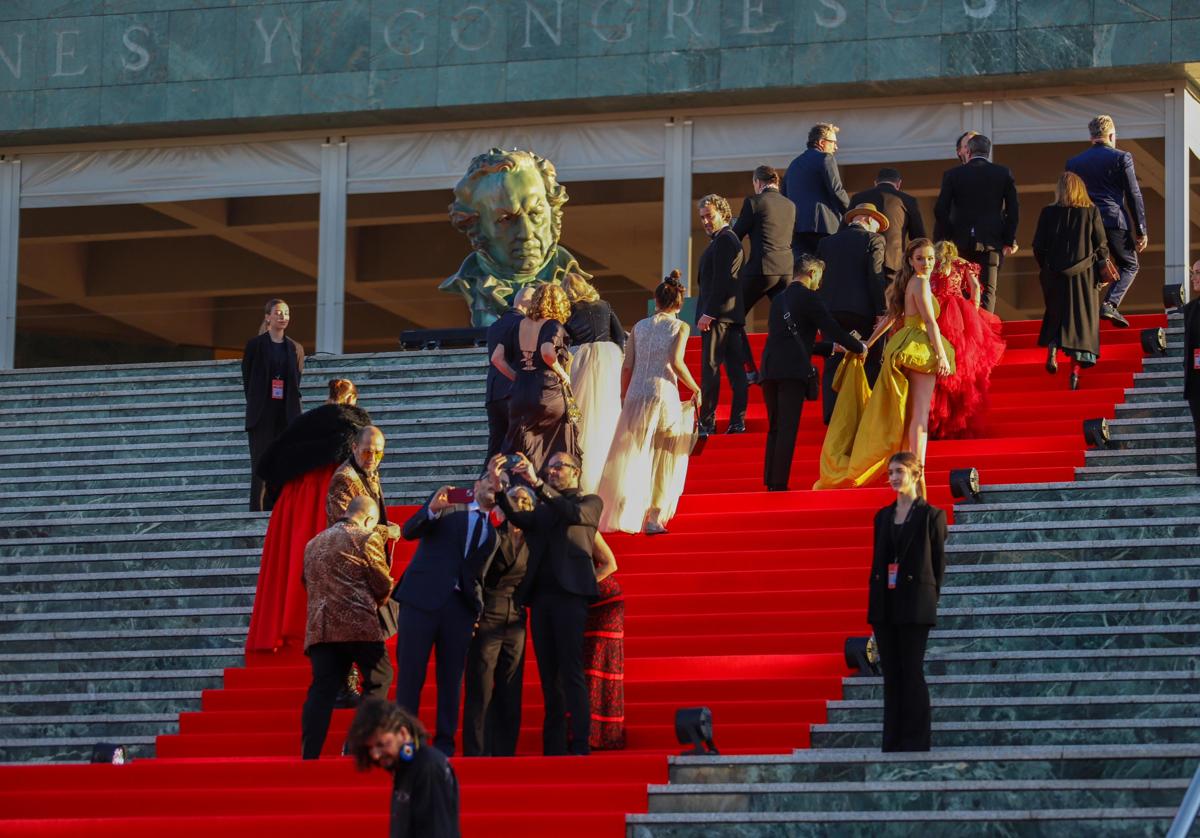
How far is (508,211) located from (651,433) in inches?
230

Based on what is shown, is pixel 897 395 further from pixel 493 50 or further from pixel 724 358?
pixel 493 50

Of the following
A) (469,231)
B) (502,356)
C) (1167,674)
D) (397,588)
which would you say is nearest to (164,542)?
(502,356)

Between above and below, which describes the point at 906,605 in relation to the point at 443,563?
below

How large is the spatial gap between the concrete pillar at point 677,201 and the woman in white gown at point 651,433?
7759 millimetres

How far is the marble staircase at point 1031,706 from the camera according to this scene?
11.2m

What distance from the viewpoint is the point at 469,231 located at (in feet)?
68.9

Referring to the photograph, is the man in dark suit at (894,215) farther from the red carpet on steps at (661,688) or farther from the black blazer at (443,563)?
the black blazer at (443,563)

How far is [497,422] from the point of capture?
15.7m

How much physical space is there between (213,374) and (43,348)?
4.92 metres

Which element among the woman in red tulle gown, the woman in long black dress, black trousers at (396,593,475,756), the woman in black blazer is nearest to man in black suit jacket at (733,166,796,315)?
the woman in long black dress

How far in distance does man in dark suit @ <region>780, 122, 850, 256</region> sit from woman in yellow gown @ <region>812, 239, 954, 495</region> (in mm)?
3049

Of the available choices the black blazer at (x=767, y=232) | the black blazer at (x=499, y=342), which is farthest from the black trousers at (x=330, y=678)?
the black blazer at (x=767, y=232)

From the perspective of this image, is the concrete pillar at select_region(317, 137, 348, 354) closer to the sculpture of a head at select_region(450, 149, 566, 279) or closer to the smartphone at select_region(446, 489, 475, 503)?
the sculpture of a head at select_region(450, 149, 566, 279)

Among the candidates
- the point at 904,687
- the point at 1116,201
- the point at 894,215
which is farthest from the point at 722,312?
the point at 904,687
